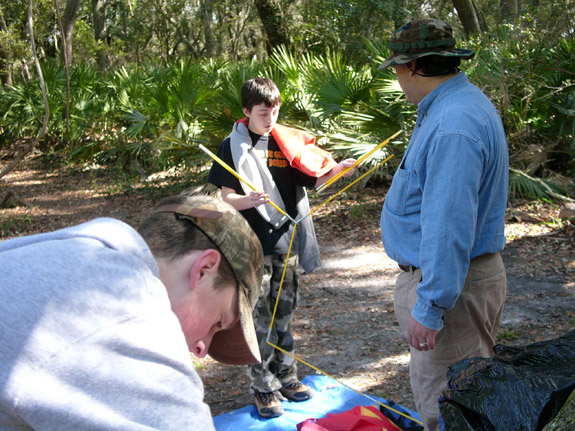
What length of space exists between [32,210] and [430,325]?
30.8 feet

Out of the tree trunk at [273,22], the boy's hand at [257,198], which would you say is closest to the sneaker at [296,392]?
the boy's hand at [257,198]

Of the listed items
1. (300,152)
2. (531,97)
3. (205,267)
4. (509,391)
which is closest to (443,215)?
(509,391)

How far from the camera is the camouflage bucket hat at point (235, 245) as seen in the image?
1.26 m

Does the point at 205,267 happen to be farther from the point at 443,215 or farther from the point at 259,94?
the point at 259,94

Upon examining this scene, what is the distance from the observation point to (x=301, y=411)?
3.64 metres

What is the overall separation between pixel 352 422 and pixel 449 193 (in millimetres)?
1619

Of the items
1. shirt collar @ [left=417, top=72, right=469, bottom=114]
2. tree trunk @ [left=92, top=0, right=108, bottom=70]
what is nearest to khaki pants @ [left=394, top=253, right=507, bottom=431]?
shirt collar @ [left=417, top=72, right=469, bottom=114]

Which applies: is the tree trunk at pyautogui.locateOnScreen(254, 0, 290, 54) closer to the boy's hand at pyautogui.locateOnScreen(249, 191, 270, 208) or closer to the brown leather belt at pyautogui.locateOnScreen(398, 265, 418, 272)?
the boy's hand at pyautogui.locateOnScreen(249, 191, 270, 208)

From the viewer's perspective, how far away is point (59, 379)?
89 centimetres

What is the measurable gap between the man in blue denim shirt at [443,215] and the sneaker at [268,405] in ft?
4.26

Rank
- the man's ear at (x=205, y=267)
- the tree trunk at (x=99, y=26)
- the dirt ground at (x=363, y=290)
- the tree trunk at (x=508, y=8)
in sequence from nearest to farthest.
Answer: the man's ear at (x=205, y=267) → the dirt ground at (x=363, y=290) → the tree trunk at (x=508, y=8) → the tree trunk at (x=99, y=26)

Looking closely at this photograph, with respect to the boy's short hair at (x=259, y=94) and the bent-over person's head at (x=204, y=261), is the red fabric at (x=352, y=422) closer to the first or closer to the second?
the boy's short hair at (x=259, y=94)

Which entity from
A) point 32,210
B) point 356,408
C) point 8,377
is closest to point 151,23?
point 32,210

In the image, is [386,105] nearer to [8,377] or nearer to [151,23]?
[8,377]
